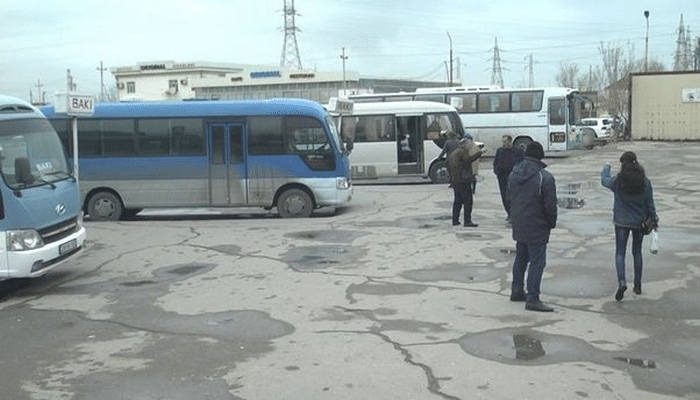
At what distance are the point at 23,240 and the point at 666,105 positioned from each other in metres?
40.9

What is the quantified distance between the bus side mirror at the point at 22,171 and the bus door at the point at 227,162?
7.15 metres

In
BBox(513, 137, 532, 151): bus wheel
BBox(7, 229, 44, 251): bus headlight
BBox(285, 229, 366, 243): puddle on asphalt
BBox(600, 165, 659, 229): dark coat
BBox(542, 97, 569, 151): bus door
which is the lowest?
BBox(285, 229, 366, 243): puddle on asphalt

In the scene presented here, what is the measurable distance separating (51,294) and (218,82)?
291ft

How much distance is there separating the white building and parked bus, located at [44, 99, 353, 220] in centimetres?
5713

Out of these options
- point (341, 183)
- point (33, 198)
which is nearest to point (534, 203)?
point (33, 198)

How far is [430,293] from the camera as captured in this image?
8.41 metres

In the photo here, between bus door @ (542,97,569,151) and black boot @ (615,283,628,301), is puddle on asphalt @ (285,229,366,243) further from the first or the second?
bus door @ (542,97,569,151)

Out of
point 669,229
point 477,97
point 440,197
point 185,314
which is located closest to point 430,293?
point 185,314

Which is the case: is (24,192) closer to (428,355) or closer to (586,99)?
(428,355)

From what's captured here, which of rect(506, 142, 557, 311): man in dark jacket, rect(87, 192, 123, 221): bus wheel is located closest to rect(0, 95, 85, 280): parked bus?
rect(506, 142, 557, 311): man in dark jacket

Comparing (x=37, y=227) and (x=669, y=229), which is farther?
(x=669, y=229)

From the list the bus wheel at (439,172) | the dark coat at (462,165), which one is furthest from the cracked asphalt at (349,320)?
the bus wheel at (439,172)

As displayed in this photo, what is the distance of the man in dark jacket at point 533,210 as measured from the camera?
7.39 metres

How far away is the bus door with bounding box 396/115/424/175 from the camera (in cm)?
2409
